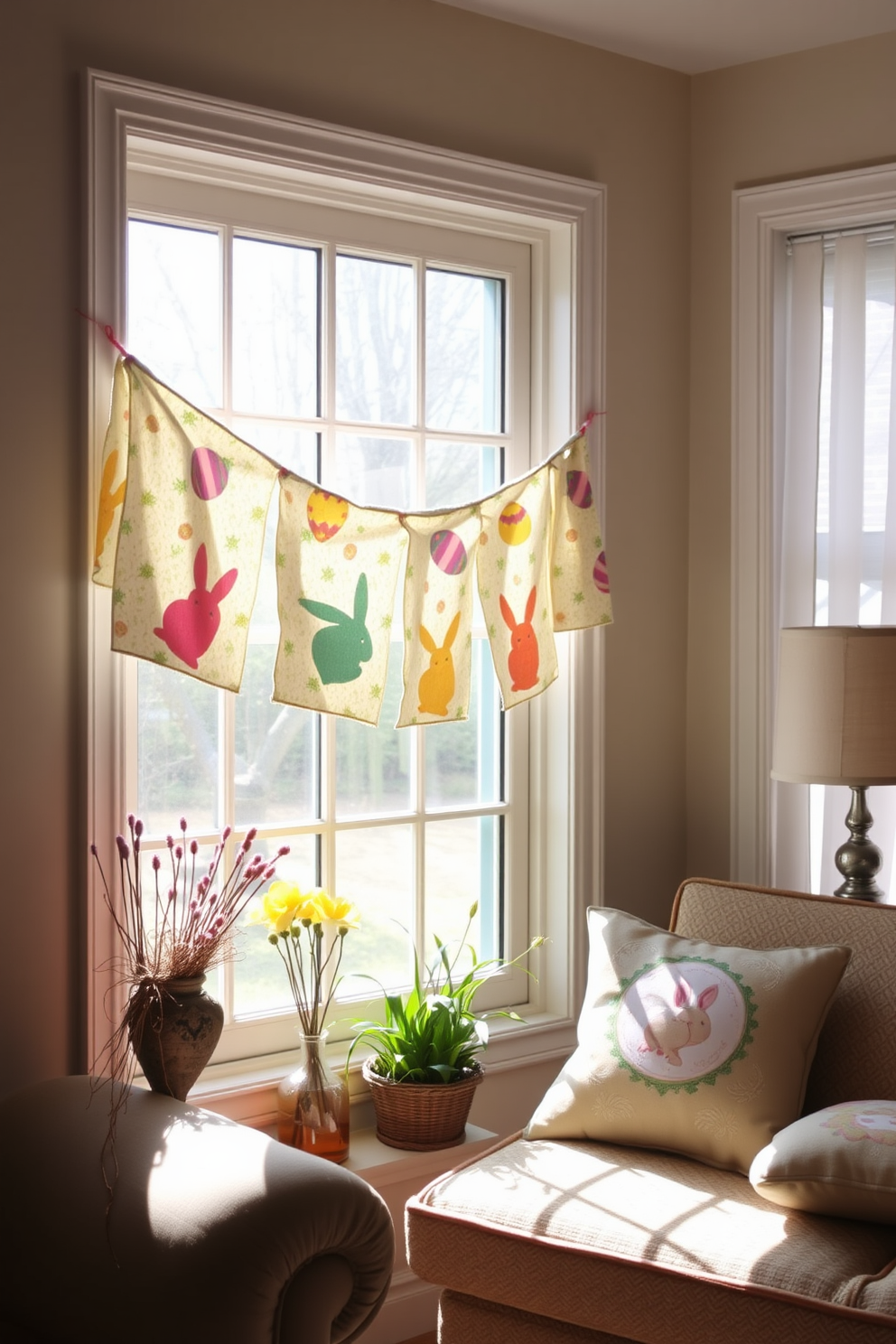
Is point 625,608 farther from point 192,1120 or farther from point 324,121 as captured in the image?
point 192,1120

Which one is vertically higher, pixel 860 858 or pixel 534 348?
pixel 534 348

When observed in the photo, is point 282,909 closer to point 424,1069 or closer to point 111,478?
point 424,1069

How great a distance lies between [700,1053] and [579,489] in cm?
125

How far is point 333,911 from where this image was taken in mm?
2381

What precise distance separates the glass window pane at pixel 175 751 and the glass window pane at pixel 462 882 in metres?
0.54

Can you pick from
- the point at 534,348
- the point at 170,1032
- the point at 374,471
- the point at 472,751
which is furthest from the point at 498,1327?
the point at 534,348

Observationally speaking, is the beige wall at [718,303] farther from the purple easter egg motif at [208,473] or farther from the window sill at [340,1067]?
the purple easter egg motif at [208,473]

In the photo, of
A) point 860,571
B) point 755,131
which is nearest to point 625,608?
point 860,571

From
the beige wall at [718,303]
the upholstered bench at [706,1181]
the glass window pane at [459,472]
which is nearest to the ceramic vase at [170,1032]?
the upholstered bench at [706,1181]

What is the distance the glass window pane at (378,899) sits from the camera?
107 inches

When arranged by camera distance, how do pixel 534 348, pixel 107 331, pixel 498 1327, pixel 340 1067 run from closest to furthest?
pixel 498 1327, pixel 107 331, pixel 340 1067, pixel 534 348

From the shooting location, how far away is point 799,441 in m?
2.98

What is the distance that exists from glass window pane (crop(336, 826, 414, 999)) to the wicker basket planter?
28cm

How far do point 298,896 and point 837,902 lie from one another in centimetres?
98
